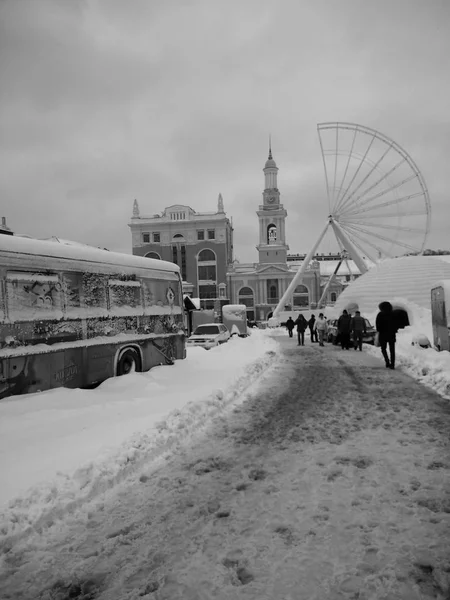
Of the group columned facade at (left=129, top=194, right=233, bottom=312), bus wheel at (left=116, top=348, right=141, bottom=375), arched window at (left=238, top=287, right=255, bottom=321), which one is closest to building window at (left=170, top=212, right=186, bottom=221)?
columned facade at (left=129, top=194, right=233, bottom=312)

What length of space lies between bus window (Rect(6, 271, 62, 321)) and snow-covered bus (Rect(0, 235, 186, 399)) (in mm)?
18

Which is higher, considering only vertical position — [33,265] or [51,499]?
[33,265]

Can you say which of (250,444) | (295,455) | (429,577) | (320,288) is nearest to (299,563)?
(429,577)

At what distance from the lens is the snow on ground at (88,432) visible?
409 cm

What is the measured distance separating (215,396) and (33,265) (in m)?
4.36

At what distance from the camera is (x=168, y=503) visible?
408 centimetres

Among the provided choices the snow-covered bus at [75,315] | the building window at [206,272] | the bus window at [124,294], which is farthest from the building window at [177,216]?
the bus window at [124,294]

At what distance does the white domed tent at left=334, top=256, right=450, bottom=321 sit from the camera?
112 feet

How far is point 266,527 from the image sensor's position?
353cm

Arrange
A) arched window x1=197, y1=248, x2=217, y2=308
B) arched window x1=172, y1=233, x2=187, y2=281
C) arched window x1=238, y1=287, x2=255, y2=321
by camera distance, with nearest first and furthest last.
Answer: arched window x1=238, y1=287, x2=255, y2=321, arched window x1=197, y1=248, x2=217, y2=308, arched window x1=172, y1=233, x2=187, y2=281

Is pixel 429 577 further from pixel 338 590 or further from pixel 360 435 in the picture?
pixel 360 435

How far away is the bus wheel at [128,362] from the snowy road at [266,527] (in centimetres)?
448

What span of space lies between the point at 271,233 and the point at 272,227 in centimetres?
136

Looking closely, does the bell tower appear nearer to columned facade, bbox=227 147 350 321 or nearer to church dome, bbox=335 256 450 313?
columned facade, bbox=227 147 350 321
